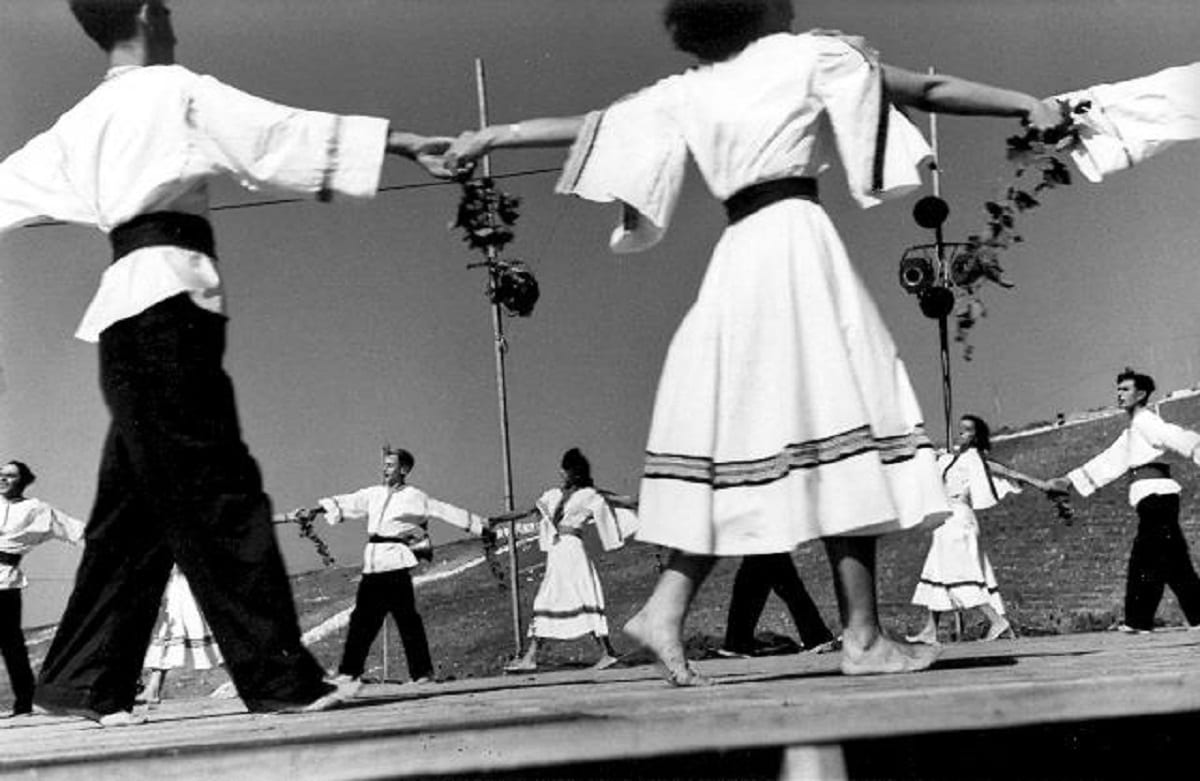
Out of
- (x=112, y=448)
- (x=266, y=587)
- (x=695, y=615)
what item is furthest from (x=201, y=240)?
(x=695, y=615)

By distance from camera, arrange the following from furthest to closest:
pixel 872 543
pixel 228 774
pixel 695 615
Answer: pixel 695 615, pixel 872 543, pixel 228 774

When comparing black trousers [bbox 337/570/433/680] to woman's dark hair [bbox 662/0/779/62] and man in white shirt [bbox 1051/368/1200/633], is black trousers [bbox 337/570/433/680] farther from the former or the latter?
woman's dark hair [bbox 662/0/779/62]

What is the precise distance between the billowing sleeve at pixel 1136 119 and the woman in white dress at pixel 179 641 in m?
6.75

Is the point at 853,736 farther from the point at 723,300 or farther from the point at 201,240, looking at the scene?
the point at 201,240

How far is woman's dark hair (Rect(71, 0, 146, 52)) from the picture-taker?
3.32m

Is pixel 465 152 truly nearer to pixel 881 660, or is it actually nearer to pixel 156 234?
pixel 156 234

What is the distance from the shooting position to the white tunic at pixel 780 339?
291 cm

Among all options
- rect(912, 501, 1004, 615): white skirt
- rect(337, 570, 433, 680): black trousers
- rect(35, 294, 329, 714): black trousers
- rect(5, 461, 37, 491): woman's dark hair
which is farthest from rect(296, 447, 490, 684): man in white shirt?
rect(35, 294, 329, 714): black trousers

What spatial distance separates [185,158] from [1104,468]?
6.48 m

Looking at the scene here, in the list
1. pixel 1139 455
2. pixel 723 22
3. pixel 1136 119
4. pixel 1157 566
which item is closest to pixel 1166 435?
pixel 1139 455

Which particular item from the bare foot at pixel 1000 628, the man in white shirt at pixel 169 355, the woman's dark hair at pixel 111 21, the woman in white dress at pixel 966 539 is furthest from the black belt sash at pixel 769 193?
the bare foot at pixel 1000 628

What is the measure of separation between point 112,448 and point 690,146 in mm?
1420

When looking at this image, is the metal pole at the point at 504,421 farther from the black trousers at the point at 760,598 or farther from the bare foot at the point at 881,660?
the bare foot at the point at 881,660

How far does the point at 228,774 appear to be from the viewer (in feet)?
6.88
